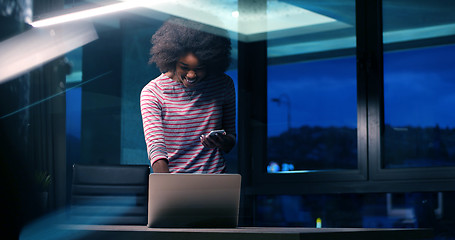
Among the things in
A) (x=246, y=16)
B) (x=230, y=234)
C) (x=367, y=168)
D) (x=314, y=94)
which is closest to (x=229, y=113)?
(x=230, y=234)

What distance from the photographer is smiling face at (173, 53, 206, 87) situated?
272 centimetres

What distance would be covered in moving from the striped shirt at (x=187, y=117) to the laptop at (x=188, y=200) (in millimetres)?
870

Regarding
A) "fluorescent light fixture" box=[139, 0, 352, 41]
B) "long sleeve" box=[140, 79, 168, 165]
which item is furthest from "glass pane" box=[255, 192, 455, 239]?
"long sleeve" box=[140, 79, 168, 165]

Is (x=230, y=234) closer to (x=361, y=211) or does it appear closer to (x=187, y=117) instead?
(x=187, y=117)

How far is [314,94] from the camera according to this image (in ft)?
13.8

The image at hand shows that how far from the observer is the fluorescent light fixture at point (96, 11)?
4516 mm

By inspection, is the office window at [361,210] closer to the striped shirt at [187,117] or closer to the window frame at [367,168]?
the window frame at [367,168]

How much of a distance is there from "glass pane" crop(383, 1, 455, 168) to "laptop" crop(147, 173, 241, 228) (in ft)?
8.22

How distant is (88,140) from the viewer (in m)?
4.45

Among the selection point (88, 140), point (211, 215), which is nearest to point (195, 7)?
point (88, 140)

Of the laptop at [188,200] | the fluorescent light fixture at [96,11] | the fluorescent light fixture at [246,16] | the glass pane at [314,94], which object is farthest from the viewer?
the fluorescent light fixture at [96,11]

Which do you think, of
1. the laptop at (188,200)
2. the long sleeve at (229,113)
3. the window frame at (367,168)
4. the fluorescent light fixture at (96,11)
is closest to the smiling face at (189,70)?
the long sleeve at (229,113)

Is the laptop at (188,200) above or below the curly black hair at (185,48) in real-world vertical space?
below

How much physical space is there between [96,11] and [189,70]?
82.8 inches
